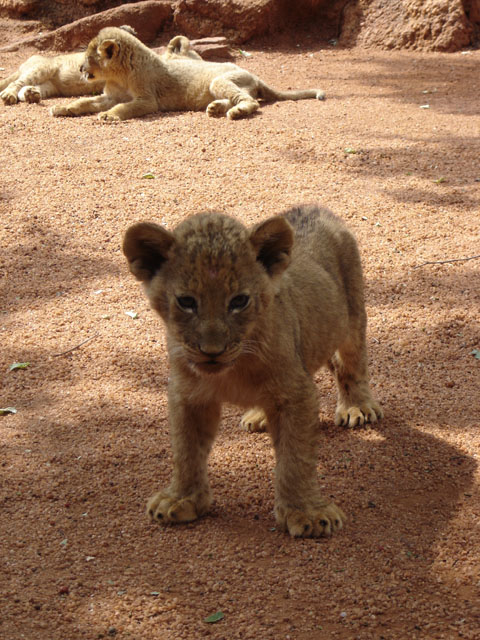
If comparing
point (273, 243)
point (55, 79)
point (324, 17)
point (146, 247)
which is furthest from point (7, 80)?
point (273, 243)

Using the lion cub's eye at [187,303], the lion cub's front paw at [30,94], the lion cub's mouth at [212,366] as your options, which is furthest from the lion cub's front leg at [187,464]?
the lion cub's front paw at [30,94]

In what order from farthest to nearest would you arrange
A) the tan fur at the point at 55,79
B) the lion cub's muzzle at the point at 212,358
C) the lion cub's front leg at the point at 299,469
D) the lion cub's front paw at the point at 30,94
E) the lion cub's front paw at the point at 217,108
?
the tan fur at the point at 55,79
the lion cub's front paw at the point at 30,94
the lion cub's front paw at the point at 217,108
the lion cub's front leg at the point at 299,469
the lion cub's muzzle at the point at 212,358

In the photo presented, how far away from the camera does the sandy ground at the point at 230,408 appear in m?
3.88

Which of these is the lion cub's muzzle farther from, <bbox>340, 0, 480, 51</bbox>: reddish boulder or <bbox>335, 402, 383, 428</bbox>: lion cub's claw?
<bbox>340, 0, 480, 51</bbox>: reddish boulder

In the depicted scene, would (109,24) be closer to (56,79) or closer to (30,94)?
(56,79)

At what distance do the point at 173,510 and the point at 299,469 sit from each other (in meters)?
0.77

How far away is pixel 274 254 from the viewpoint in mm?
4262

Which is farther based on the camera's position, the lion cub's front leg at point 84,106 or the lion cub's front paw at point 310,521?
the lion cub's front leg at point 84,106

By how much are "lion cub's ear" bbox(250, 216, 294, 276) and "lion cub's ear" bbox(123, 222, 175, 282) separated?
444 mm

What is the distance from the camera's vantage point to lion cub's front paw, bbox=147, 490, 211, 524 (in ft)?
14.8

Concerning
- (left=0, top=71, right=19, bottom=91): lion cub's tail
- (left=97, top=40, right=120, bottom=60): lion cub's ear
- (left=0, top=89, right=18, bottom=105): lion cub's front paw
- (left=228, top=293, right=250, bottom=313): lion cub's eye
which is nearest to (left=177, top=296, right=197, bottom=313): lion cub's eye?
(left=228, top=293, right=250, bottom=313): lion cub's eye

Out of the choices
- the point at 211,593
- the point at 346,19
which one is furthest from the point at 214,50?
the point at 211,593

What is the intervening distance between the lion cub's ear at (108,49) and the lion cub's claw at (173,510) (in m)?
9.57

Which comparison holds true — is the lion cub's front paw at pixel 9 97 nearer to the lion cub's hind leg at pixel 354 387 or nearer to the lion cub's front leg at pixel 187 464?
the lion cub's hind leg at pixel 354 387
